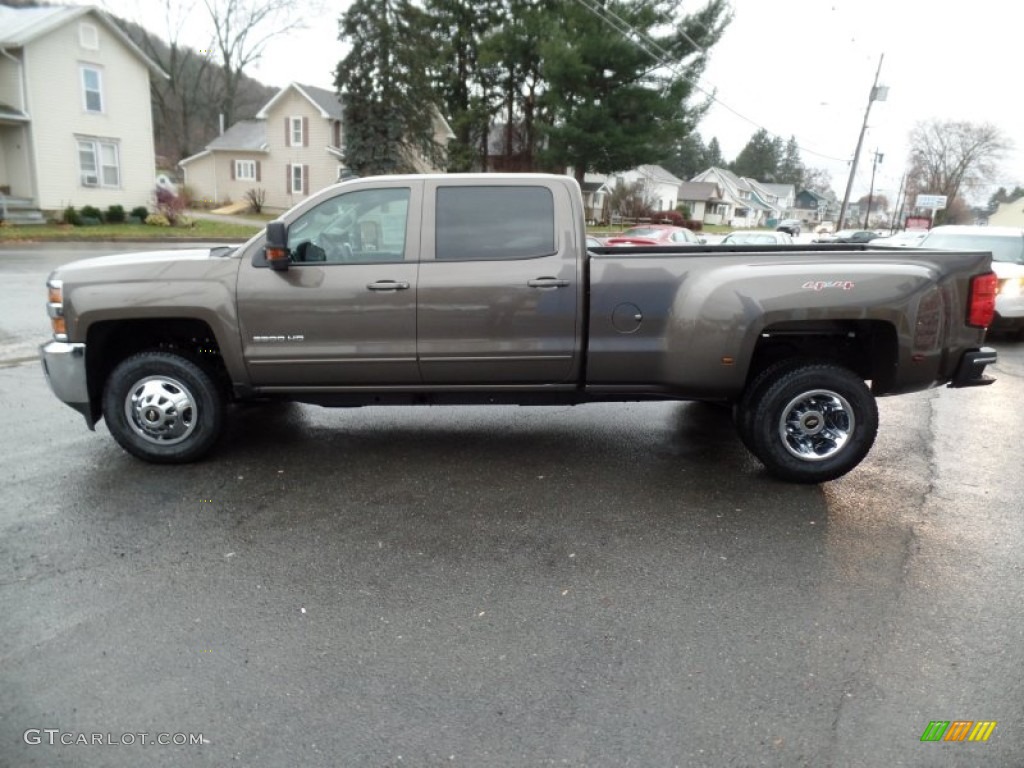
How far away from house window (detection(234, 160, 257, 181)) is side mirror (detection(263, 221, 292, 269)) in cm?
4387

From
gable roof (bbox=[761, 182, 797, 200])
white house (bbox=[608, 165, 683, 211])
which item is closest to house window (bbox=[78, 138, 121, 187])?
white house (bbox=[608, 165, 683, 211])

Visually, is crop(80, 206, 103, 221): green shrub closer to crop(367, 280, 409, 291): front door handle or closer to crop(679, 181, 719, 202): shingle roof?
crop(367, 280, 409, 291): front door handle

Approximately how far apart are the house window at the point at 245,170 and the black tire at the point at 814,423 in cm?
4527

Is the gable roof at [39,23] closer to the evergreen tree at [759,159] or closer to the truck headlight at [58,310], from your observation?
the truck headlight at [58,310]

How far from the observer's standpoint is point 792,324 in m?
4.61

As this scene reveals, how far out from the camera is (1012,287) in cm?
1047

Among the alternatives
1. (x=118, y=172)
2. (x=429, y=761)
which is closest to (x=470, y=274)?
(x=429, y=761)

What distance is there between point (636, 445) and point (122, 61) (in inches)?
1274

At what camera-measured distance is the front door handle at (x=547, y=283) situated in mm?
4586

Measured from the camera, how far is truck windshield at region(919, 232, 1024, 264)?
11.4 metres

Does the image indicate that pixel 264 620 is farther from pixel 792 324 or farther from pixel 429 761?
pixel 792 324

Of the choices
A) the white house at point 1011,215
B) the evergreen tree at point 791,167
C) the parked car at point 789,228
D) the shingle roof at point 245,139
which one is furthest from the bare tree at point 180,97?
the evergreen tree at point 791,167

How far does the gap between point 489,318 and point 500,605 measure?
1987 mm

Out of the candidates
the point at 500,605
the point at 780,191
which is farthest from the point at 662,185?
the point at 500,605
